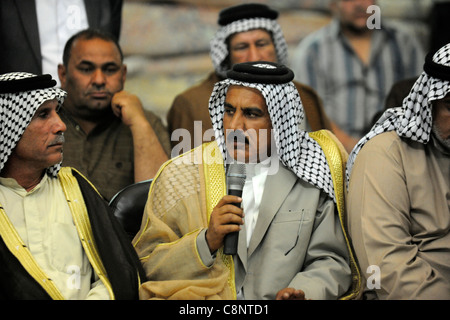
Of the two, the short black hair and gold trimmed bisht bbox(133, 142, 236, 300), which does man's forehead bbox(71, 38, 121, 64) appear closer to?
the short black hair

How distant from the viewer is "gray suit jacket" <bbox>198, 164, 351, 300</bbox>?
359 centimetres

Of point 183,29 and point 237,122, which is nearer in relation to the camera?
point 237,122

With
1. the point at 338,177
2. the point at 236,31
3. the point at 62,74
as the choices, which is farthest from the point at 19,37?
the point at 338,177

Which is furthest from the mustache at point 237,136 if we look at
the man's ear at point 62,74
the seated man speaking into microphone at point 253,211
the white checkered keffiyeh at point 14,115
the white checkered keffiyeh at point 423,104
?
the man's ear at point 62,74

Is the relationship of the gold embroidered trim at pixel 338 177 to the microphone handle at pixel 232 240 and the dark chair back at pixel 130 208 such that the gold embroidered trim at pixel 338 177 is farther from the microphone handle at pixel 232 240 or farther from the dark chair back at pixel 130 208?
the dark chair back at pixel 130 208

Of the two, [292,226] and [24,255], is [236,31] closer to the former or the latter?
[292,226]

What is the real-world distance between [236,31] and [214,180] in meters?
1.98

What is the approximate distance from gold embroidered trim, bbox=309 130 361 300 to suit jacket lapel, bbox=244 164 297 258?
0.22 meters

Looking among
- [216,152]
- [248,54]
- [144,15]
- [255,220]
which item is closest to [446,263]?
[255,220]

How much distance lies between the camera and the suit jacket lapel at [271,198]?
146 inches

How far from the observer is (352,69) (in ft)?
20.5

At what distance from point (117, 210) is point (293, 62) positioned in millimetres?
2724

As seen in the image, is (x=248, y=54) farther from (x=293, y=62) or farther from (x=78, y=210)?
(x=78, y=210)

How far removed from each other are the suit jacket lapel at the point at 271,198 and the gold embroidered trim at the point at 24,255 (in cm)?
94
